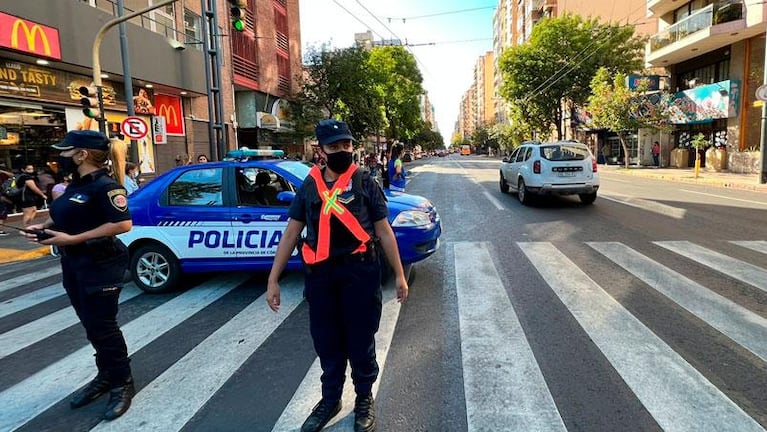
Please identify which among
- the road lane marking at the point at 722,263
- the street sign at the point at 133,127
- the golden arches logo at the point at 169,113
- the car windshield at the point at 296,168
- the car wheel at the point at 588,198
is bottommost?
the road lane marking at the point at 722,263

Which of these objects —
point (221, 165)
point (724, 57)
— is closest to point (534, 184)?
point (221, 165)

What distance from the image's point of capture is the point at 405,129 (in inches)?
2480

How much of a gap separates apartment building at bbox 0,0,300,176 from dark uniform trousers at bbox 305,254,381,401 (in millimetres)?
7446

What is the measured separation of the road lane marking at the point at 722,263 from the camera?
5.50 metres

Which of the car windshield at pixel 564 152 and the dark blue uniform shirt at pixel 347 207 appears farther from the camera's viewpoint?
the car windshield at pixel 564 152

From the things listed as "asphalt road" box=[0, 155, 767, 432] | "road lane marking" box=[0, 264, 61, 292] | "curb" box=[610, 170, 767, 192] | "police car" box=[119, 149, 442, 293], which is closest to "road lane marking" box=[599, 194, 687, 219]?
"asphalt road" box=[0, 155, 767, 432]

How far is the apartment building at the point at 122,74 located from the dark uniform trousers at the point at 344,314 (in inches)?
293


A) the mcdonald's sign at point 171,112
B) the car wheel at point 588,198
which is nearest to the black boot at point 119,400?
the car wheel at point 588,198

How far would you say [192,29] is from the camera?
20.6 m

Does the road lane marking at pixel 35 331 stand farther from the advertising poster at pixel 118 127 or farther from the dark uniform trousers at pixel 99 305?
the advertising poster at pixel 118 127

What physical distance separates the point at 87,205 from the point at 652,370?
13.2ft

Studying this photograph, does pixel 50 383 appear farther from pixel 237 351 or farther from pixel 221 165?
pixel 221 165

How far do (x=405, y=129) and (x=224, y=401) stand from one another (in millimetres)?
61358

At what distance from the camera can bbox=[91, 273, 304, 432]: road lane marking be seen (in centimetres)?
296
